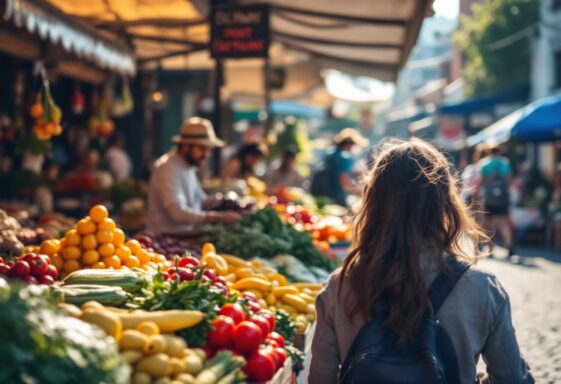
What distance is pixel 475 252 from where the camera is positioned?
3.49 meters

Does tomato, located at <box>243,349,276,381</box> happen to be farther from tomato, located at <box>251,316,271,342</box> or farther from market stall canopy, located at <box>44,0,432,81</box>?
market stall canopy, located at <box>44,0,432,81</box>

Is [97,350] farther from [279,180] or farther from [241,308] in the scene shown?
[279,180]

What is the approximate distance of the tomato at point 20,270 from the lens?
4133 millimetres

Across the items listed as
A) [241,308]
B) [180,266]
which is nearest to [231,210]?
[180,266]

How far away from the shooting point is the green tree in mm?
36438

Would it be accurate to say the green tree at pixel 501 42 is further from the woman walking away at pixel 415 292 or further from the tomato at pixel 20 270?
the woman walking away at pixel 415 292

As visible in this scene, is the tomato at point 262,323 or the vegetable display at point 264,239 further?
the vegetable display at point 264,239

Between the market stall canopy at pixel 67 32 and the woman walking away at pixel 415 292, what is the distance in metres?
3.92

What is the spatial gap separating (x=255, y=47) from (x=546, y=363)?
4.95 metres

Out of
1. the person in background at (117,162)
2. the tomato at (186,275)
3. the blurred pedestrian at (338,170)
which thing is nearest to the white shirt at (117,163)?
the person in background at (117,162)

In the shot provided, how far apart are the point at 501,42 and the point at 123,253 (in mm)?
33936

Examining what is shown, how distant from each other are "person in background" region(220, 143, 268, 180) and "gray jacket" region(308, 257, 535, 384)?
368 inches

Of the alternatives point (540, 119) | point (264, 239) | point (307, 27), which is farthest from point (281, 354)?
point (540, 119)

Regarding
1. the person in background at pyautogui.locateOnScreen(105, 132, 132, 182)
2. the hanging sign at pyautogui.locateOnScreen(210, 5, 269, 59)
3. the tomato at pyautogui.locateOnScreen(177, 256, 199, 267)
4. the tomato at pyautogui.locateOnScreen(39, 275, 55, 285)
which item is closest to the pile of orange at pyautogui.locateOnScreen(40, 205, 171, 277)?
the tomato at pyautogui.locateOnScreen(177, 256, 199, 267)
